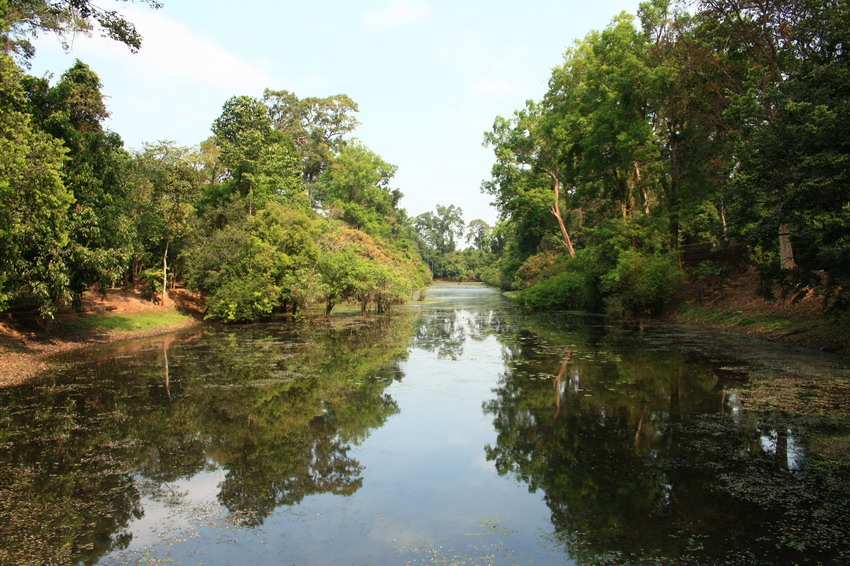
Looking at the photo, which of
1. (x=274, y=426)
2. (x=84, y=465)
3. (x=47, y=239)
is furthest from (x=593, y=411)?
(x=47, y=239)

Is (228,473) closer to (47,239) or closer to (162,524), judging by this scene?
(162,524)

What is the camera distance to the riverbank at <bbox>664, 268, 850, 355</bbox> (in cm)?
1606

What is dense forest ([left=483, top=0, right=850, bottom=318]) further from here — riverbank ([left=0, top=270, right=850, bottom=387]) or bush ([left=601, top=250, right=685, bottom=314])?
riverbank ([left=0, top=270, right=850, bottom=387])

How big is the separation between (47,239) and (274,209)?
Result: 530 inches

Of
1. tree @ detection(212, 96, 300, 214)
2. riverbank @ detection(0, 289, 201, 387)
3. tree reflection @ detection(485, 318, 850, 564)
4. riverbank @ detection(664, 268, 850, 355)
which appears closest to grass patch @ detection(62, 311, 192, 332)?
riverbank @ detection(0, 289, 201, 387)

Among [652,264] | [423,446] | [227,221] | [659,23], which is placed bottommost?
[423,446]

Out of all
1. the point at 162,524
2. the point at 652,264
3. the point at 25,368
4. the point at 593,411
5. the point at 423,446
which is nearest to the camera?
the point at 162,524

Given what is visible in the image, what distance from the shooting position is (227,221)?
31.6 metres

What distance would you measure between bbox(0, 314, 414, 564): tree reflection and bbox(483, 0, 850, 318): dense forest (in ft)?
38.8

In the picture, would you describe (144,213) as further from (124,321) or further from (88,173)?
(88,173)

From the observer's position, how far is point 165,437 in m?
8.37

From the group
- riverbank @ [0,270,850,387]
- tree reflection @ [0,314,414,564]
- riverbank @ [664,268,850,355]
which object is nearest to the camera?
tree reflection @ [0,314,414,564]

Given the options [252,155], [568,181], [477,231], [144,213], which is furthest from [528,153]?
[477,231]

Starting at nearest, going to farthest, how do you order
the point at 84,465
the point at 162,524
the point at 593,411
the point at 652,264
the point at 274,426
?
the point at 162,524 → the point at 84,465 → the point at 274,426 → the point at 593,411 → the point at 652,264
